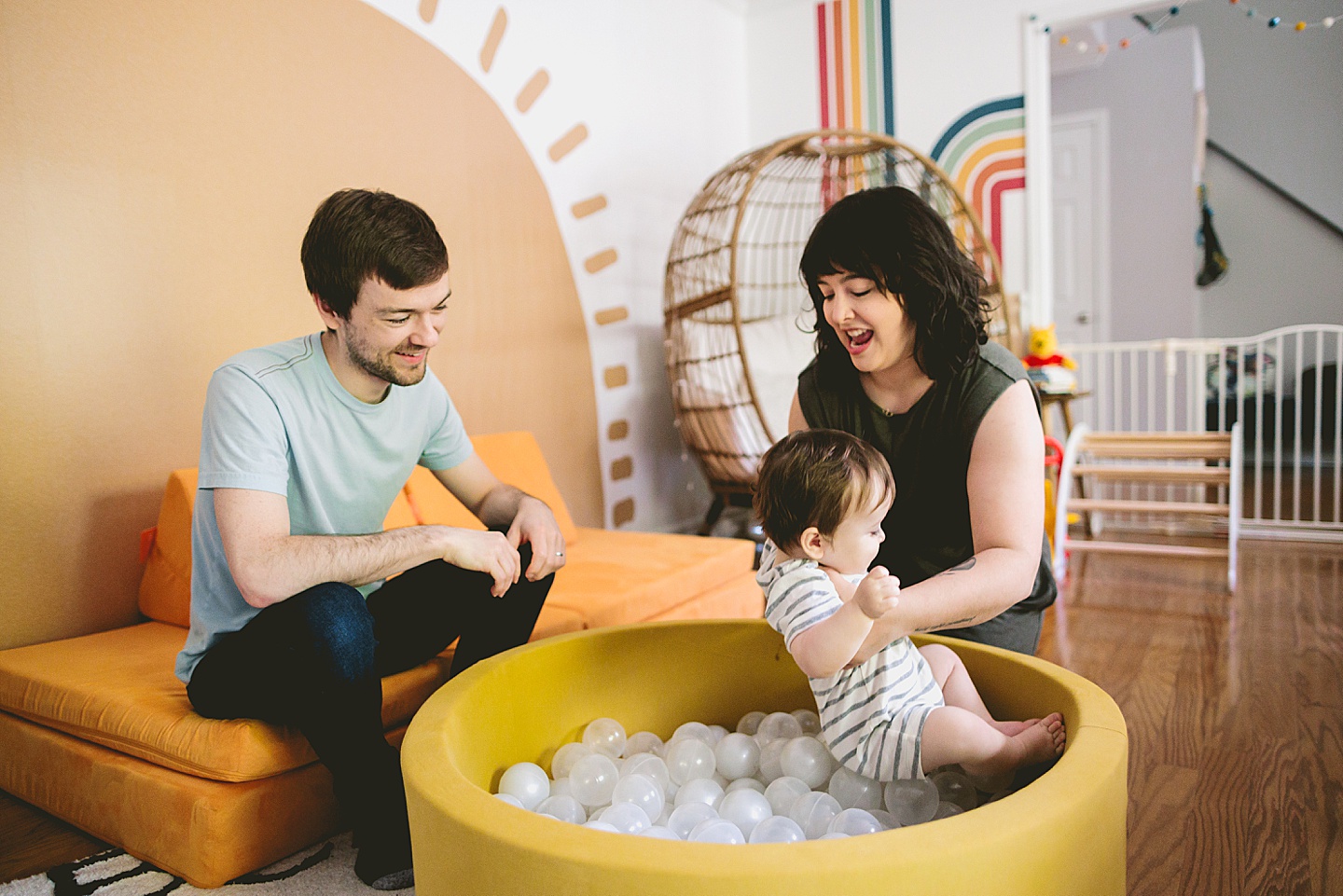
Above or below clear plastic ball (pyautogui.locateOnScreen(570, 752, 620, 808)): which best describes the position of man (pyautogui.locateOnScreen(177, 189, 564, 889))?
above

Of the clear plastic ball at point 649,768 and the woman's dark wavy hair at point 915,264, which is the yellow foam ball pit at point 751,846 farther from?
the woman's dark wavy hair at point 915,264

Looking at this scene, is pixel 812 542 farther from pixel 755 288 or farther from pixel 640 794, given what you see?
pixel 755 288

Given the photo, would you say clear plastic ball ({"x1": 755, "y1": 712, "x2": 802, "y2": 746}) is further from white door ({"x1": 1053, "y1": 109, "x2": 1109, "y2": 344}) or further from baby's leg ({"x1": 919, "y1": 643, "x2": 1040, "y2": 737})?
white door ({"x1": 1053, "y1": 109, "x2": 1109, "y2": 344})

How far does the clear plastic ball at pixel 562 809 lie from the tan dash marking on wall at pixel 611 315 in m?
2.44

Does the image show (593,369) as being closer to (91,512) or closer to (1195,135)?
(91,512)

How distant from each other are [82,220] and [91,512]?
0.61 metres

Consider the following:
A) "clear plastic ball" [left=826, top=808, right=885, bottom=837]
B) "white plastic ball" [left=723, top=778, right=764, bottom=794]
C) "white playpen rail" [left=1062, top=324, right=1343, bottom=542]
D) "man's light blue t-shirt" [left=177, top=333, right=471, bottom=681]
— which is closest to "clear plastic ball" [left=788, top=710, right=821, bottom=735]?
"white plastic ball" [left=723, top=778, right=764, bottom=794]

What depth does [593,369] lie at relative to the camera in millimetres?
3461

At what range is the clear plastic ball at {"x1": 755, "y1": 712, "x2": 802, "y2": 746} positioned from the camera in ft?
4.67

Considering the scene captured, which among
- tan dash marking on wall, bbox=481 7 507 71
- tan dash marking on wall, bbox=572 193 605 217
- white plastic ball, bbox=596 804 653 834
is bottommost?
white plastic ball, bbox=596 804 653 834

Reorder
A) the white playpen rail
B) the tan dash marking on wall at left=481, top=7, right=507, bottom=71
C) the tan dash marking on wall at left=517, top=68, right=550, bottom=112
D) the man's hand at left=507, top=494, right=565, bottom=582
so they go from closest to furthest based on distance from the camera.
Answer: the man's hand at left=507, top=494, right=565, bottom=582 → the tan dash marking on wall at left=481, top=7, right=507, bottom=71 → the tan dash marking on wall at left=517, top=68, right=550, bottom=112 → the white playpen rail

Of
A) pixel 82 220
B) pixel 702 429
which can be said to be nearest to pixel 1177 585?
pixel 702 429

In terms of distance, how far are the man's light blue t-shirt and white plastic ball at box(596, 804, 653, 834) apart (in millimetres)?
650

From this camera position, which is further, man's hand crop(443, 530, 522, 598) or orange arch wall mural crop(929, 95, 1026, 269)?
orange arch wall mural crop(929, 95, 1026, 269)
